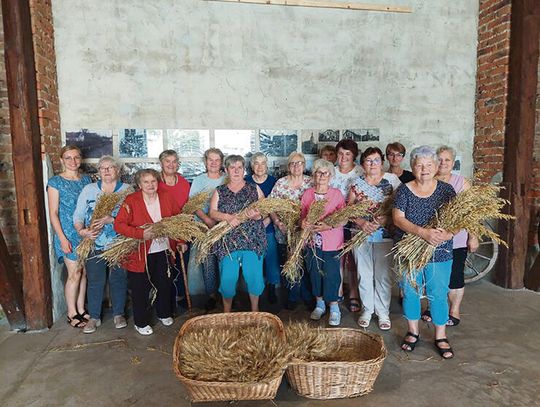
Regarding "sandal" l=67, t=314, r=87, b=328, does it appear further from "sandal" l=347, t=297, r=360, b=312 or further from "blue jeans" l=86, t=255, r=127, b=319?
"sandal" l=347, t=297, r=360, b=312

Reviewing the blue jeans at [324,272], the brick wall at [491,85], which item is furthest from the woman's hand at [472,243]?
the brick wall at [491,85]

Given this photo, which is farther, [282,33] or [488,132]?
[488,132]

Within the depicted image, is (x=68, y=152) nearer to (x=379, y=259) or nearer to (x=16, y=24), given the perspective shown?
(x=16, y=24)

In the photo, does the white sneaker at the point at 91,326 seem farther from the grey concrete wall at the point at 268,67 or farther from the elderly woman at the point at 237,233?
the grey concrete wall at the point at 268,67

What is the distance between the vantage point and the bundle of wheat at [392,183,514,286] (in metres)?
2.53

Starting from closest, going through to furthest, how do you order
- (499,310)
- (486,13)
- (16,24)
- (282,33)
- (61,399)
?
(61,399), (16,24), (499,310), (282,33), (486,13)

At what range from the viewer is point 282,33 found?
4.27 meters

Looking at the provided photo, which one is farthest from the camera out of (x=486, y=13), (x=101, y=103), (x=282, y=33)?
(x=486, y=13)

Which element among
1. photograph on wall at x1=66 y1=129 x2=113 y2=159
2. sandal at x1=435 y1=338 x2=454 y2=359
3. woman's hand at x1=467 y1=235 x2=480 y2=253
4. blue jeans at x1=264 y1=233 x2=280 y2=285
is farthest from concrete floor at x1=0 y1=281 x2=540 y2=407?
photograph on wall at x1=66 y1=129 x2=113 y2=159

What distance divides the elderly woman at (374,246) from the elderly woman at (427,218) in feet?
1.24

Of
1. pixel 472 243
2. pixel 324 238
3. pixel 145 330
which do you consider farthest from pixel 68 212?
pixel 472 243

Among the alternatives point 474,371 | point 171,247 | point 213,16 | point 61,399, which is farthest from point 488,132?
→ point 61,399

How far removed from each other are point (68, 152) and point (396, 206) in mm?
2663

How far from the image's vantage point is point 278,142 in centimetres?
434
